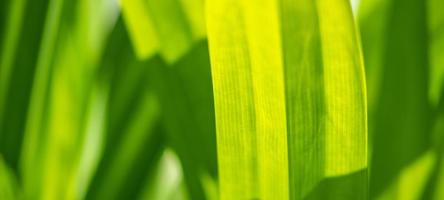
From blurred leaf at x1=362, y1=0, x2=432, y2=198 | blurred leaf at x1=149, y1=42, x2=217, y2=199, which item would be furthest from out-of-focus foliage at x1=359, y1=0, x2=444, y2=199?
blurred leaf at x1=149, y1=42, x2=217, y2=199

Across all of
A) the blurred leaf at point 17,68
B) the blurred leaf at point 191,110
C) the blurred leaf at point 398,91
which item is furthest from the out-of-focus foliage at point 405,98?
the blurred leaf at point 17,68

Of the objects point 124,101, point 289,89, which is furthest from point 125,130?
point 289,89

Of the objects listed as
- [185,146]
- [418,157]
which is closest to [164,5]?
[185,146]

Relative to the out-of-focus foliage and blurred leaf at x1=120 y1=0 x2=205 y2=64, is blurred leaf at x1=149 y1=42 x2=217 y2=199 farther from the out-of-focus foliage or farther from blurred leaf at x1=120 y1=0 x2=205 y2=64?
the out-of-focus foliage

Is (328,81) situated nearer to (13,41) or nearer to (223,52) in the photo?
(223,52)

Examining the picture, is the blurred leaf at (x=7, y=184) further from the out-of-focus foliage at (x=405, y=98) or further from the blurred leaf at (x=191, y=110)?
the out-of-focus foliage at (x=405, y=98)

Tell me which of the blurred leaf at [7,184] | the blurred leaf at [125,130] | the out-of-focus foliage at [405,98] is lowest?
the blurred leaf at [7,184]

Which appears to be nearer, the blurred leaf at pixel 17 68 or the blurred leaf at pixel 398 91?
the blurred leaf at pixel 398 91
